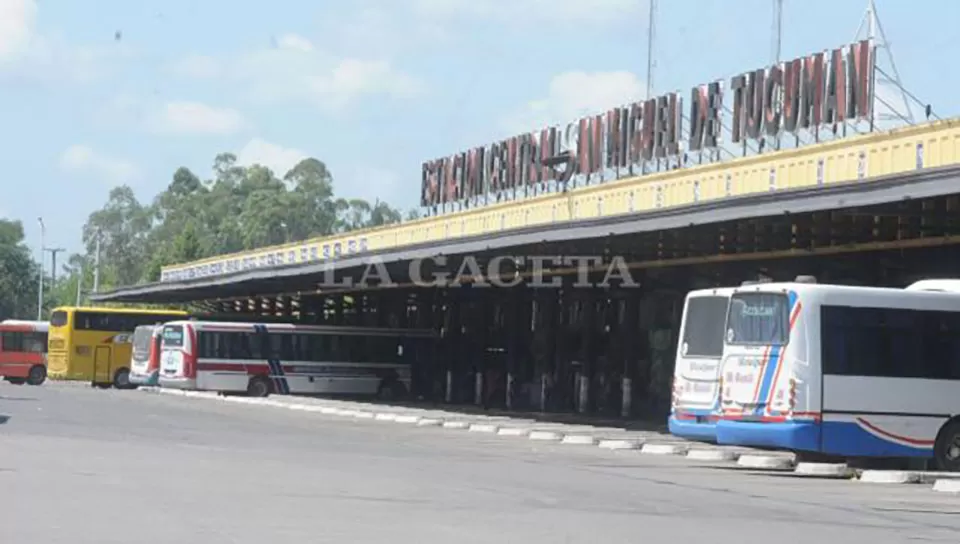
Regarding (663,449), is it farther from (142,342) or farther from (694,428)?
(142,342)

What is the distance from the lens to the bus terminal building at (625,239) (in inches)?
1065

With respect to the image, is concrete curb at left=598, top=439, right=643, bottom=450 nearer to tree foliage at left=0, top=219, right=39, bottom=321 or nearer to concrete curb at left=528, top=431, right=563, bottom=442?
concrete curb at left=528, top=431, right=563, bottom=442

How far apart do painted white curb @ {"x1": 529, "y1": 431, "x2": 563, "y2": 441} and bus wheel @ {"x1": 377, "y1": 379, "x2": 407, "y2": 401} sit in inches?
862

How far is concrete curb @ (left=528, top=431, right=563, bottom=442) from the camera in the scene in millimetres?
30200

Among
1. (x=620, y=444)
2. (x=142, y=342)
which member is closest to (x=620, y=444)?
(x=620, y=444)

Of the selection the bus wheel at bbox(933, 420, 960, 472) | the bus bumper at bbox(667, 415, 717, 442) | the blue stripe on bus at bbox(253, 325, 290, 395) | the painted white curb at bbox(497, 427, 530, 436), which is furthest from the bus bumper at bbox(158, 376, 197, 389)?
the bus wheel at bbox(933, 420, 960, 472)

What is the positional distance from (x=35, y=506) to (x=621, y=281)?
3044 cm

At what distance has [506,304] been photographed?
5059 cm

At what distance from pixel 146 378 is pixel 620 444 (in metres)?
28.8

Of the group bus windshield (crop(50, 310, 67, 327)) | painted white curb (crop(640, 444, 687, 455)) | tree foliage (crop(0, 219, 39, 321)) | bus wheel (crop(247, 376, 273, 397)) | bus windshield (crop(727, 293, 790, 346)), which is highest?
tree foliage (crop(0, 219, 39, 321))

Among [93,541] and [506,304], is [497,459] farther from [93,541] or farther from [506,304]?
[506,304]

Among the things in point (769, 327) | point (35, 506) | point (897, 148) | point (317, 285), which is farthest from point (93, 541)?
point (317, 285)

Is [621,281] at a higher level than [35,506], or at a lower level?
higher

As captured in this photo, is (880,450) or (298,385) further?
(298,385)
